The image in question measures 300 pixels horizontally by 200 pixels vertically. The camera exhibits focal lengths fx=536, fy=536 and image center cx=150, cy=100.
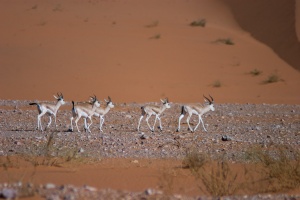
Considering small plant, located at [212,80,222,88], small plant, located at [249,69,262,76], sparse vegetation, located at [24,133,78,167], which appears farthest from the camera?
small plant, located at [249,69,262,76]

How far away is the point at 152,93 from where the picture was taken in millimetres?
30078

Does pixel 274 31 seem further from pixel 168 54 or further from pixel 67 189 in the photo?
pixel 67 189

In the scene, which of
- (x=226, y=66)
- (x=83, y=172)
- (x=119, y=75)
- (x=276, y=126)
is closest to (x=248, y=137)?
(x=276, y=126)

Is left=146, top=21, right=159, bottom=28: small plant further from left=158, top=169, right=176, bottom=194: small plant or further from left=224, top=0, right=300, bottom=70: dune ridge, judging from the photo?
left=158, top=169, right=176, bottom=194: small plant

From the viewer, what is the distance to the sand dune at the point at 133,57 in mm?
Result: 30719

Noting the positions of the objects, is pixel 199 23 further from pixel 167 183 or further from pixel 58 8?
pixel 167 183

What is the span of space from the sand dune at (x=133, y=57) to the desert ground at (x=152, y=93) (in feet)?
0.36

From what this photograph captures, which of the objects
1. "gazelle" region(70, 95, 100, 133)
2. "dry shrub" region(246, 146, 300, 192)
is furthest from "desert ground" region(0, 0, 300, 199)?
"gazelle" region(70, 95, 100, 133)

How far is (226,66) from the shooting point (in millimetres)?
36281

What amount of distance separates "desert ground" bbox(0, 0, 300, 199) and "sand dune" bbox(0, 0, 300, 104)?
0.11m

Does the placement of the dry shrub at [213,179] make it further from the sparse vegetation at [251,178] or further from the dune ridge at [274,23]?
the dune ridge at [274,23]

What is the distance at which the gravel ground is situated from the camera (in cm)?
1479

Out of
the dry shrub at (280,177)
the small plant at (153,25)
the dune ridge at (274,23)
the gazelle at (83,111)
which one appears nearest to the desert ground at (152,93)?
the dry shrub at (280,177)

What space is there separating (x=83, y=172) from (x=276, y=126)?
35.4ft
